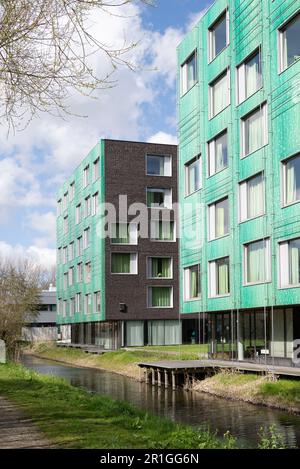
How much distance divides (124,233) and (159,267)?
4.21 m

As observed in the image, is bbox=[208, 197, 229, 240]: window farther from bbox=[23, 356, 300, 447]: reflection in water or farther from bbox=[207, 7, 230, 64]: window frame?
bbox=[23, 356, 300, 447]: reflection in water

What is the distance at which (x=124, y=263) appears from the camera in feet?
175

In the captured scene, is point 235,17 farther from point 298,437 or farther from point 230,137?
point 298,437

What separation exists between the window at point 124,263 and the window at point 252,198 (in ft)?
79.0

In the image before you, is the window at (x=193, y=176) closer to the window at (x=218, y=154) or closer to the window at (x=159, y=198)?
the window at (x=218, y=154)

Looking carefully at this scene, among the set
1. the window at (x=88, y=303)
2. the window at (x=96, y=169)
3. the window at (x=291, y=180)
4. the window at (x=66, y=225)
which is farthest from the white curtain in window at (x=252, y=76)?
the window at (x=66, y=225)

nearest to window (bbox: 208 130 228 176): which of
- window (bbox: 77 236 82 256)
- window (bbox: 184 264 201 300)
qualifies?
window (bbox: 184 264 201 300)

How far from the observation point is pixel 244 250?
29562 mm

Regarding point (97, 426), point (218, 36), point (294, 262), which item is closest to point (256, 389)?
point (294, 262)

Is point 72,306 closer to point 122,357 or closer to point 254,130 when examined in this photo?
point 122,357

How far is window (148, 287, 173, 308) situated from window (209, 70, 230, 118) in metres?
23.0

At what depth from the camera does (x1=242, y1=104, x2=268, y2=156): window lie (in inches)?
1093

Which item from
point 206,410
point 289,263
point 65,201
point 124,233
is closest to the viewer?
point 206,410

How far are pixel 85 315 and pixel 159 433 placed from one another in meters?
47.3
